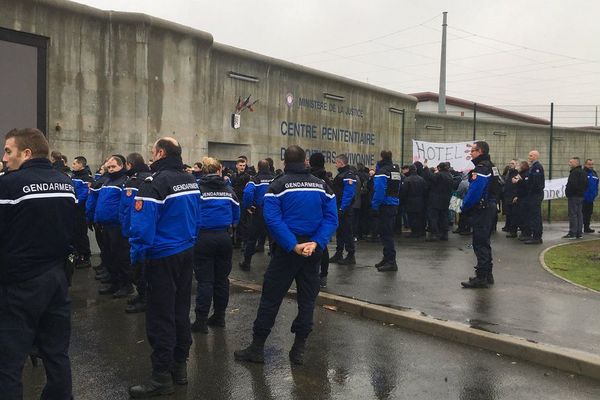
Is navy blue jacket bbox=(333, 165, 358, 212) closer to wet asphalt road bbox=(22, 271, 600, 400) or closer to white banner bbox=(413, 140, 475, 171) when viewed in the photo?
wet asphalt road bbox=(22, 271, 600, 400)

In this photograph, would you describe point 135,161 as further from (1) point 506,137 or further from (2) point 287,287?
(1) point 506,137

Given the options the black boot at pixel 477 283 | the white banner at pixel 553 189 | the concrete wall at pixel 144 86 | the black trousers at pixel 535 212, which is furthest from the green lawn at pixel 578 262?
the concrete wall at pixel 144 86

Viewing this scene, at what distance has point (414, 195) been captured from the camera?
545 inches

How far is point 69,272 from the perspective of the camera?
13.2 ft

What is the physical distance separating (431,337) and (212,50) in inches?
426

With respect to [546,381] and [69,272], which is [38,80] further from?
[546,381]

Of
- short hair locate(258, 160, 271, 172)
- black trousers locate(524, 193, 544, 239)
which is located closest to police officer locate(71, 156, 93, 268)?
short hair locate(258, 160, 271, 172)

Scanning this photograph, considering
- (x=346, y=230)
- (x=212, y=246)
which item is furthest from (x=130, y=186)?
(x=346, y=230)

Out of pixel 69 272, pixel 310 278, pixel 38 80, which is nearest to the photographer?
pixel 69 272

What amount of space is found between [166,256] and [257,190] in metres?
5.86

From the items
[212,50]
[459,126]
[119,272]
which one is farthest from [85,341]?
[459,126]

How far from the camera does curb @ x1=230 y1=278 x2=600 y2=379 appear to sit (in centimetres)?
522

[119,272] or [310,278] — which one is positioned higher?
[310,278]

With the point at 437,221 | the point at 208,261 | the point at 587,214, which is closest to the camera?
the point at 208,261
